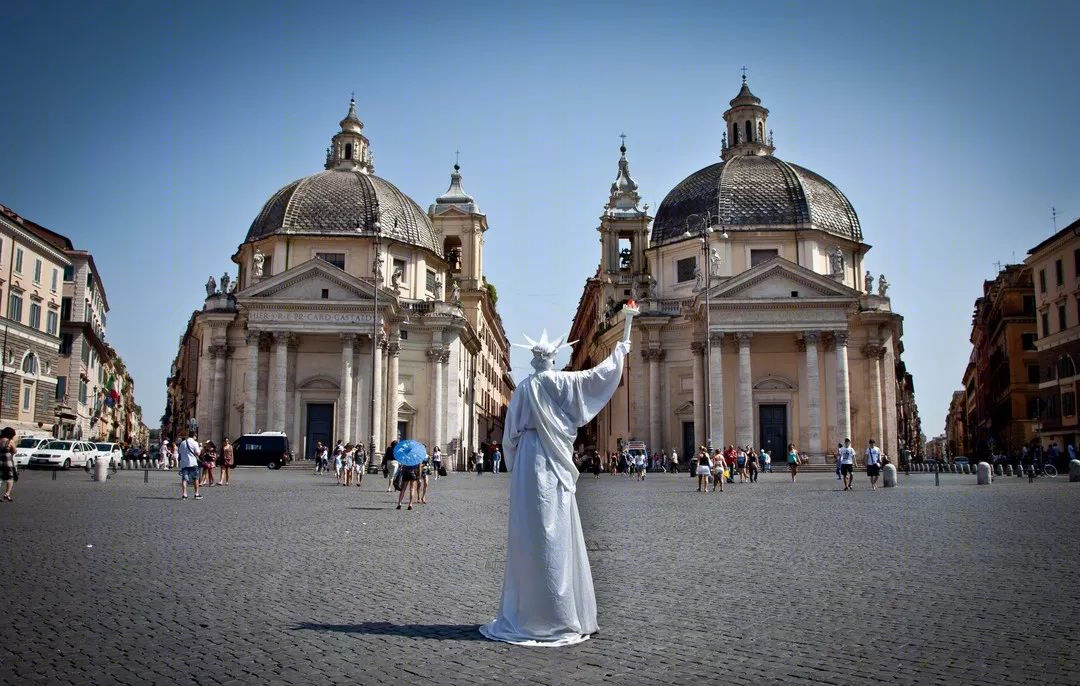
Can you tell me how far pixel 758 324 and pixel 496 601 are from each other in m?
43.5

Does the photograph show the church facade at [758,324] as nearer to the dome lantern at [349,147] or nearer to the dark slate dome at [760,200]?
the dark slate dome at [760,200]

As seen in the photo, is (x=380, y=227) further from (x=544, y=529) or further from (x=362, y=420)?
(x=544, y=529)

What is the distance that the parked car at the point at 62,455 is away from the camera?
4075 cm

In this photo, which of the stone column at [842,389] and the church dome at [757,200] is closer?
the stone column at [842,389]

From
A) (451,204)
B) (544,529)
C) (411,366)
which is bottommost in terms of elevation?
(544,529)

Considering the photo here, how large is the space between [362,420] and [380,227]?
37.9 ft

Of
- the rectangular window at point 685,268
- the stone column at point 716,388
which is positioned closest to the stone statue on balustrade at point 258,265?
the rectangular window at point 685,268

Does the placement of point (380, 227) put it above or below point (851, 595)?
above

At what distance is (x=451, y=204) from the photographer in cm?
7075

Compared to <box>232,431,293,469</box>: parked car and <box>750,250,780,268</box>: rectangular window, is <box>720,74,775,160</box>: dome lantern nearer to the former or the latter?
<box>750,250,780,268</box>: rectangular window

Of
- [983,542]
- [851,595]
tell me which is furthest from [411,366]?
[851,595]

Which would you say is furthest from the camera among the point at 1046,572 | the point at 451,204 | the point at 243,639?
the point at 451,204

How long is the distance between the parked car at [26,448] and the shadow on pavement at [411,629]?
36908 millimetres

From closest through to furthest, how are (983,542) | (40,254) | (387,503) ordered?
(983,542) < (387,503) < (40,254)
